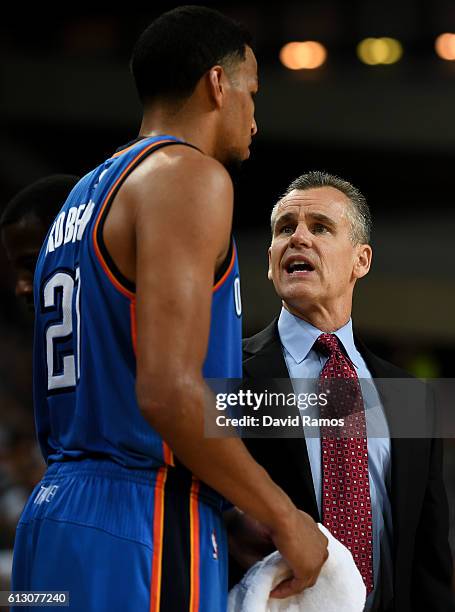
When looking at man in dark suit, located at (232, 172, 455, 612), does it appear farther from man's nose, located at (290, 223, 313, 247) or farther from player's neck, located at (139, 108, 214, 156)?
player's neck, located at (139, 108, 214, 156)

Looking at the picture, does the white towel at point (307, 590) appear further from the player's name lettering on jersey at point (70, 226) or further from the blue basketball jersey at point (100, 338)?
the player's name lettering on jersey at point (70, 226)

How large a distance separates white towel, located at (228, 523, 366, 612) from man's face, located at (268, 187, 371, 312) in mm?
1055

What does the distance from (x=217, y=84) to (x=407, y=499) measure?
1.27 meters

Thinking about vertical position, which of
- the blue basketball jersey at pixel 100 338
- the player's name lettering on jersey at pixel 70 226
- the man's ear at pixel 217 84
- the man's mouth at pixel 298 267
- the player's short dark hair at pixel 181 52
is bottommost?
the blue basketball jersey at pixel 100 338

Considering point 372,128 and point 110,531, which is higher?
point 372,128

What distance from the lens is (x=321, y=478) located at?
266 cm

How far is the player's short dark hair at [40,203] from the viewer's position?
10.6 ft

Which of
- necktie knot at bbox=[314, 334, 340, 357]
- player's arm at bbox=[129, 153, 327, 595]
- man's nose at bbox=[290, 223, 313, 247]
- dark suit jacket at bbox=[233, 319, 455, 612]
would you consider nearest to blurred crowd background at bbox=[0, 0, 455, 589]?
man's nose at bbox=[290, 223, 313, 247]

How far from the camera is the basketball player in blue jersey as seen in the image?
1.88 m

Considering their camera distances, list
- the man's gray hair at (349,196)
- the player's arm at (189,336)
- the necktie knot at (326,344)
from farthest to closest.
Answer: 1. the man's gray hair at (349,196)
2. the necktie knot at (326,344)
3. the player's arm at (189,336)

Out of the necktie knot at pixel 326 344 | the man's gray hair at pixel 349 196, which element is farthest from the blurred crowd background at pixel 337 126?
the necktie knot at pixel 326 344

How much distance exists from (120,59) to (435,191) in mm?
5468

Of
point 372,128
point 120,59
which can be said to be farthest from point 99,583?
point 120,59

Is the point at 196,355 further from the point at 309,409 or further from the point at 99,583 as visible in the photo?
the point at 309,409
